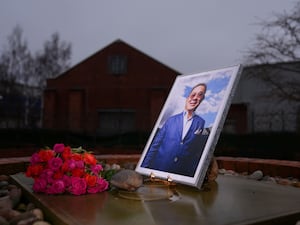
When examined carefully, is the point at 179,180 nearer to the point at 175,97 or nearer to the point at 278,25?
the point at 175,97

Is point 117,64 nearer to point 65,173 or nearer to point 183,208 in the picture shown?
point 65,173

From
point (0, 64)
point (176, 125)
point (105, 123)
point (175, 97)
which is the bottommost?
point (105, 123)

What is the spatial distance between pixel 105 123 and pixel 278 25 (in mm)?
13111

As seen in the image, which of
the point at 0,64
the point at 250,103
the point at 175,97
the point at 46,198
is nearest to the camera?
the point at 46,198

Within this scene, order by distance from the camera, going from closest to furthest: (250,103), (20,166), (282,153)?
1. (20,166)
2. (282,153)
3. (250,103)

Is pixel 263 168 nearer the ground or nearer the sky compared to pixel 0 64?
nearer the ground

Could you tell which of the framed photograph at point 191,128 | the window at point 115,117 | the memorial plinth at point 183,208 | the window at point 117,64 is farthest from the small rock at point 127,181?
the window at point 117,64

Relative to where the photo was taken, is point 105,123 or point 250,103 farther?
point 105,123

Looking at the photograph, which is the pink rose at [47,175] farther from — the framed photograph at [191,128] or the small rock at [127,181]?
the framed photograph at [191,128]

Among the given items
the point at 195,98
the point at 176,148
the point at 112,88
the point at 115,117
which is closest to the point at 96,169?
the point at 176,148

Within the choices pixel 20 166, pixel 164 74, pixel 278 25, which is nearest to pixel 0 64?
pixel 164 74

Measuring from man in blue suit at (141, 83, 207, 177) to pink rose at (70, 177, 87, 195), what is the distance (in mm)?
830

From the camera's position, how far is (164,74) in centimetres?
2527

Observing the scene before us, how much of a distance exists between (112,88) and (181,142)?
2245 centimetres
